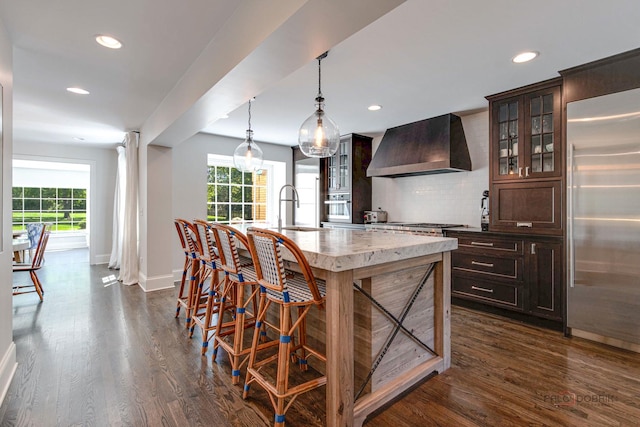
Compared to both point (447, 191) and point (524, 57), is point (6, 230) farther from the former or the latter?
point (447, 191)

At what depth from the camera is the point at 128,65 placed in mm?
2633

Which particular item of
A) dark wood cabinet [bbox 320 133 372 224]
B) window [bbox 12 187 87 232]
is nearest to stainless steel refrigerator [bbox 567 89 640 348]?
dark wood cabinet [bbox 320 133 372 224]

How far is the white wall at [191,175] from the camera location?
16.3 feet

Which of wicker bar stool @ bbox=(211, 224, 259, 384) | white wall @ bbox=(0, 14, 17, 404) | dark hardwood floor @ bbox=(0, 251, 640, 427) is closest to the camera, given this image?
dark hardwood floor @ bbox=(0, 251, 640, 427)

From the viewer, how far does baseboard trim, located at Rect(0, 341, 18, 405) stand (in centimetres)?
187

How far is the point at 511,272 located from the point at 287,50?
3.05 metres

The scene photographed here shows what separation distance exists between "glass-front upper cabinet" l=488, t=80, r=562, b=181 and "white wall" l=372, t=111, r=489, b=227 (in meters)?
0.52

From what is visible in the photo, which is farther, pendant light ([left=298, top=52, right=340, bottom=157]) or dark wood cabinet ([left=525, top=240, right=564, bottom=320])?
dark wood cabinet ([left=525, top=240, right=564, bottom=320])

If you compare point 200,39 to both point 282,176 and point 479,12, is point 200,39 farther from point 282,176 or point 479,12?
point 282,176

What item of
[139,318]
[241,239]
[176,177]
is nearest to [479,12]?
[241,239]

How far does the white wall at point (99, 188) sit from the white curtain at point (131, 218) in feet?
7.44

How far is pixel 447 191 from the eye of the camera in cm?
441

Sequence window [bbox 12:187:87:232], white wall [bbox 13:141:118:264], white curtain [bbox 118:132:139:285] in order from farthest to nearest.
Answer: window [bbox 12:187:87:232] → white wall [bbox 13:141:118:264] → white curtain [bbox 118:132:139:285]

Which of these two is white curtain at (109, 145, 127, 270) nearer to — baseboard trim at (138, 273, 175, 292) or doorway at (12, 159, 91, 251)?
baseboard trim at (138, 273, 175, 292)
